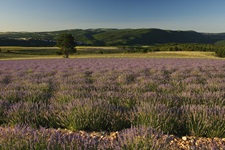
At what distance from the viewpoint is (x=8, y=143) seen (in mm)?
2461

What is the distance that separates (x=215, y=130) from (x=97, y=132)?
1706 mm

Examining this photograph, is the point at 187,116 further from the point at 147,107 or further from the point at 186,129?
the point at 147,107

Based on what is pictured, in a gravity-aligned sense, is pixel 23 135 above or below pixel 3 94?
above

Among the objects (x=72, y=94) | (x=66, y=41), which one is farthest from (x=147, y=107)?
(x=66, y=41)

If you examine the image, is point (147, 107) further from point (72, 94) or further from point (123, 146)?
point (72, 94)

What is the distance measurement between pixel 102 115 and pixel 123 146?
1.60 m

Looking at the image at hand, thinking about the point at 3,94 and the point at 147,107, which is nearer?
the point at 147,107

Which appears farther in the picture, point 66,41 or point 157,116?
point 66,41

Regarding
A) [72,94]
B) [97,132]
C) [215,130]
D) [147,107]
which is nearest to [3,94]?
[72,94]

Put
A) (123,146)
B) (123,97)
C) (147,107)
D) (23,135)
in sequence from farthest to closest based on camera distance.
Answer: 1. (123,97)
2. (147,107)
3. (23,135)
4. (123,146)

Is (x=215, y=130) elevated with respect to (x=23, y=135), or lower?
lower

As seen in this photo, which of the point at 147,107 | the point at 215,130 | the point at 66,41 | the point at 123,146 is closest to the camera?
the point at 123,146

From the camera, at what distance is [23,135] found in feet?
8.49

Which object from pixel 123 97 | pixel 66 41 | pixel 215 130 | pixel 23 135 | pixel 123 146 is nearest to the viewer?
pixel 123 146
